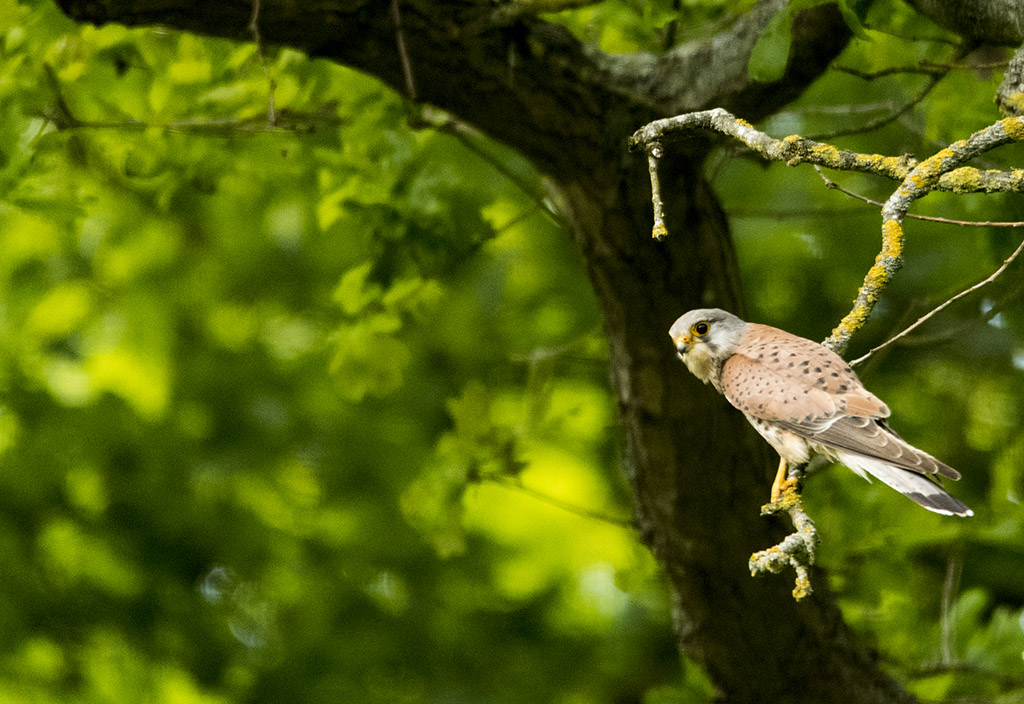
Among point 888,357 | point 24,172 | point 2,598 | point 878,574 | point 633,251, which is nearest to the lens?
point 24,172

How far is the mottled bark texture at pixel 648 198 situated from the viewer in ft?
9.50

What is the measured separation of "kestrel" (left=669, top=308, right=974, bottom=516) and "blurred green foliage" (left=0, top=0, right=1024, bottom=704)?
75.3 inches

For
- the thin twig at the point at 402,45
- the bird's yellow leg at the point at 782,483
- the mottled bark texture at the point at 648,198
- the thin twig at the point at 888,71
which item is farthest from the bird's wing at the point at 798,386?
the thin twig at the point at 402,45

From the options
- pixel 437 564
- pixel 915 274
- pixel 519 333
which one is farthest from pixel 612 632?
pixel 915 274

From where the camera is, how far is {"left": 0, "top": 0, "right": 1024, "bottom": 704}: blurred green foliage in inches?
143

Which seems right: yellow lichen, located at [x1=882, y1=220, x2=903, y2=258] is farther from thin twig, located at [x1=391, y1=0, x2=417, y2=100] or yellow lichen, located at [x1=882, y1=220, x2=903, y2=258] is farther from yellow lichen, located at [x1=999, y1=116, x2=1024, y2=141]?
thin twig, located at [x1=391, y1=0, x2=417, y2=100]

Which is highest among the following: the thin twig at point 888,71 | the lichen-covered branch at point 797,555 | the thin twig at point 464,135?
the thin twig at point 888,71

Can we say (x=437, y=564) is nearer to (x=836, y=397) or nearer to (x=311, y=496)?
(x=311, y=496)

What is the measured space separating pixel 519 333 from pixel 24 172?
305 cm

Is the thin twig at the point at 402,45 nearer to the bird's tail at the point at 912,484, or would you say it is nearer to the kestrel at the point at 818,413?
the kestrel at the point at 818,413

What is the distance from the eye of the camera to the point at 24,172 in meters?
2.90

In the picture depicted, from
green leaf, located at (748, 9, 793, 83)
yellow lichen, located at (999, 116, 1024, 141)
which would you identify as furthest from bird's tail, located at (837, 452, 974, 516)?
green leaf, located at (748, 9, 793, 83)

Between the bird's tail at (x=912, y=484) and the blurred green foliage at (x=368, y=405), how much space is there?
2.05m

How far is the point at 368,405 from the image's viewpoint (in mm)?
5777
